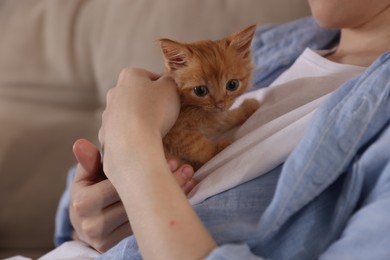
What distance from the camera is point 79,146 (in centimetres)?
82

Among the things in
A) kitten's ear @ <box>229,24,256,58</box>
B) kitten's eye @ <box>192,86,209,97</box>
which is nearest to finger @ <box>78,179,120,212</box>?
kitten's eye @ <box>192,86,209,97</box>

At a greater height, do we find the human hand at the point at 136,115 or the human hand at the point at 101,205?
the human hand at the point at 136,115

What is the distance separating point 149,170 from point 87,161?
0.75ft

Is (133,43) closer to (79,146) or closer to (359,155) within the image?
(79,146)

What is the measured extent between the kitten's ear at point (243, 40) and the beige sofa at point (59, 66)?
46 centimetres

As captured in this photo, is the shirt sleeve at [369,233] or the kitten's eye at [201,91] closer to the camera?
the shirt sleeve at [369,233]

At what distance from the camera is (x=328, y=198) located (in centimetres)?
66

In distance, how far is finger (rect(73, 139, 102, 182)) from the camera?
0.82 m

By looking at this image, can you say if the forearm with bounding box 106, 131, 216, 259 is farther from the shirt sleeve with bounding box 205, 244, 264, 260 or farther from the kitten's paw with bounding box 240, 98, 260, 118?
the kitten's paw with bounding box 240, 98, 260, 118

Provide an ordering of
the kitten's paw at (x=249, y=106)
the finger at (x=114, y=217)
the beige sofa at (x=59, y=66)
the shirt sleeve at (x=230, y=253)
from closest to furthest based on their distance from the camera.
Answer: the shirt sleeve at (x=230, y=253)
the finger at (x=114, y=217)
the kitten's paw at (x=249, y=106)
the beige sofa at (x=59, y=66)

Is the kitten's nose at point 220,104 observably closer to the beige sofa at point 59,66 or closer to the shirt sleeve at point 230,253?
the shirt sleeve at point 230,253

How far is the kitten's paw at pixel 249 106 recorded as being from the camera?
0.92 meters

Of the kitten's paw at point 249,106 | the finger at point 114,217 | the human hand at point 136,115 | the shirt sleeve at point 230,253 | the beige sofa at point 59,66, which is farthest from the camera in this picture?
the beige sofa at point 59,66

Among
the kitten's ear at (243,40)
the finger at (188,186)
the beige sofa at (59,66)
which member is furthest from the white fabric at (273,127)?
the beige sofa at (59,66)
